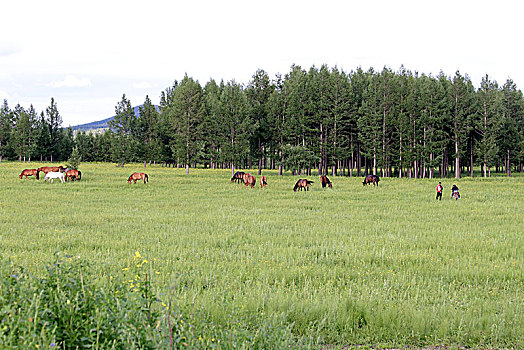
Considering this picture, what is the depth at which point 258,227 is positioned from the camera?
15.9 m

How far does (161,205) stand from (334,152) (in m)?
45.6

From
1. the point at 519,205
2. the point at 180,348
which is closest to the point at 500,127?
the point at 519,205

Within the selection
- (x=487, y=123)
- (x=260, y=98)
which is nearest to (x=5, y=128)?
(x=260, y=98)

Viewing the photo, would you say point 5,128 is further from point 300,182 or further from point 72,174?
point 300,182

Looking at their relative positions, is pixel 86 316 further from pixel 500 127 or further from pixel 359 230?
pixel 500 127

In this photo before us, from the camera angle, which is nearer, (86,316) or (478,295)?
(86,316)

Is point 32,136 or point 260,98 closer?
point 260,98

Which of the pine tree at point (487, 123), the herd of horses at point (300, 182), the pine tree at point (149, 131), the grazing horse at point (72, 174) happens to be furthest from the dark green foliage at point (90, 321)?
the pine tree at point (149, 131)

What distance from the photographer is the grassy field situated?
236 inches

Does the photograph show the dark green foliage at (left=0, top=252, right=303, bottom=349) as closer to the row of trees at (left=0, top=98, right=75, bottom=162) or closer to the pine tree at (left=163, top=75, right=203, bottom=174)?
the pine tree at (left=163, top=75, right=203, bottom=174)

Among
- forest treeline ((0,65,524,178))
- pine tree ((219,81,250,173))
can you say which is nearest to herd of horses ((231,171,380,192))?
pine tree ((219,81,250,173))

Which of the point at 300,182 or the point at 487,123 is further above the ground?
the point at 487,123

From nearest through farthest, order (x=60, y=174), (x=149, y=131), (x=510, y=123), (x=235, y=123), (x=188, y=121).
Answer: (x=60, y=174), (x=235, y=123), (x=188, y=121), (x=510, y=123), (x=149, y=131)

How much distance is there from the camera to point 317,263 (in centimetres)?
1018
